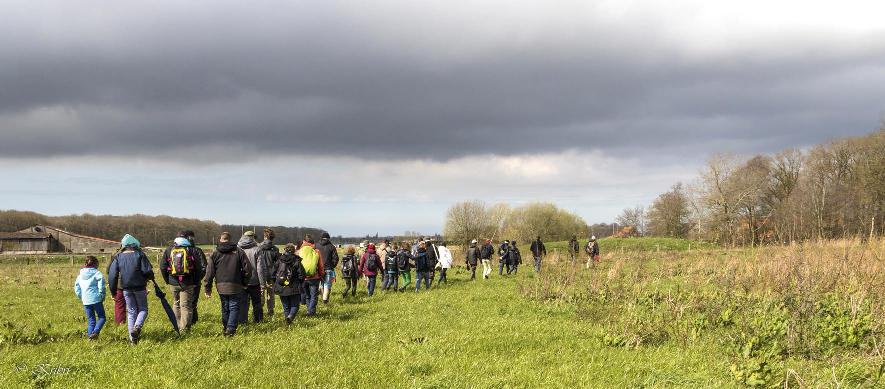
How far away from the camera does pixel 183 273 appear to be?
35.2 ft

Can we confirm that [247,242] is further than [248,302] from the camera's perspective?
Yes

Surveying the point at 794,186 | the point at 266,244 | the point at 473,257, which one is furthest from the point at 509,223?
the point at 266,244

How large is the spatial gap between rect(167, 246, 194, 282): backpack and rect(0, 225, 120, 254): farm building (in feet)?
291

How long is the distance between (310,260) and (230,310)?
10.3 feet

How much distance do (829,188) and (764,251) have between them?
4742 cm

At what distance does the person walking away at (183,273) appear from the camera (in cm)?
1073

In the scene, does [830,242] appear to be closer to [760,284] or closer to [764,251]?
[764,251]

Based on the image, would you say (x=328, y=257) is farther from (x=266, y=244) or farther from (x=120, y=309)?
(x=120, y=309)

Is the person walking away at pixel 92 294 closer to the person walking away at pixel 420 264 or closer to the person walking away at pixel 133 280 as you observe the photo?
the person walking away at pixel 133 280

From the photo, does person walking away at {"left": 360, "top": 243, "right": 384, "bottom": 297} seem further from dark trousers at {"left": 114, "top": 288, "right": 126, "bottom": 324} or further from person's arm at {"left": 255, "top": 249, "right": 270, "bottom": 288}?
dark trousers at {"left": 114, "top": 288, "right": 126, "bottom": 324}

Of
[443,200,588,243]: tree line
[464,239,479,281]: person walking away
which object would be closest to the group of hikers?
[464,239,479,281]: person walking away

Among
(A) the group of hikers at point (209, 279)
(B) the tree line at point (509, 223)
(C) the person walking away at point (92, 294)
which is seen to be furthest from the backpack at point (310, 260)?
(B) the tree line at point (509, 223)

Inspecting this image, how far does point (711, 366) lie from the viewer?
26.5 feet

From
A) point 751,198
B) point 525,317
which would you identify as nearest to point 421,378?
point 525,317
